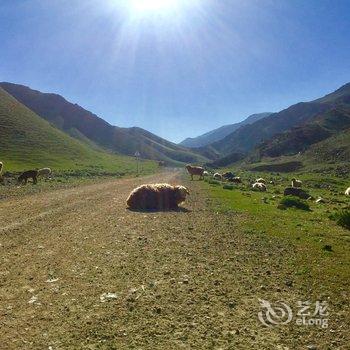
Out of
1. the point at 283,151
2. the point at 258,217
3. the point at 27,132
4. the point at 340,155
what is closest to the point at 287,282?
the point at 258,217

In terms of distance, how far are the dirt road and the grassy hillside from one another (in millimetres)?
84169

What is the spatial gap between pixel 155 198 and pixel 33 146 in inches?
4214

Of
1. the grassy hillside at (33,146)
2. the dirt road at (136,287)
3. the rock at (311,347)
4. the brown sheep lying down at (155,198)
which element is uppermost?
the grassy hillside at (33,146)

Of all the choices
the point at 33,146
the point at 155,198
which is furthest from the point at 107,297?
the point at 33,146

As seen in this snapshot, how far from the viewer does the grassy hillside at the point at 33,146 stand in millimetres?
105812

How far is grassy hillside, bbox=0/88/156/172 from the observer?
10581 centimetres

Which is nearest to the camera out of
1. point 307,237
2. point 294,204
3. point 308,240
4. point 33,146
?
point 308,240

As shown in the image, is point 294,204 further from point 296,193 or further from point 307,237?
point 307,237

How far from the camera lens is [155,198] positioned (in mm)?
26281

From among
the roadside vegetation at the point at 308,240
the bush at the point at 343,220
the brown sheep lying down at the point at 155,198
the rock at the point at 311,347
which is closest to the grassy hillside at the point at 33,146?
the brown sheep lying down at the point at 155,198

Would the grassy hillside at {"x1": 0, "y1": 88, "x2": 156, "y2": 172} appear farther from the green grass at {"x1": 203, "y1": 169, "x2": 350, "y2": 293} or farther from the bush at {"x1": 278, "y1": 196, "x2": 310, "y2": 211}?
the green grass at {"x1": 203, "y1": 169, "x2": 350, "y2": 293}

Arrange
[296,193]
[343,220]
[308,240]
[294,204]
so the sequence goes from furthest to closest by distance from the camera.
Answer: [296,193], [294,204], [343,220], [308,240]

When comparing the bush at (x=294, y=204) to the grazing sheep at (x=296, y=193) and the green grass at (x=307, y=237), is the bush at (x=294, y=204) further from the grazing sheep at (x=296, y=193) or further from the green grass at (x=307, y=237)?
the grazing sheep at (x=296, y=193)

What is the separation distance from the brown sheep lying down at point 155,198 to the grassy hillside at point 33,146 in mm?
74274
